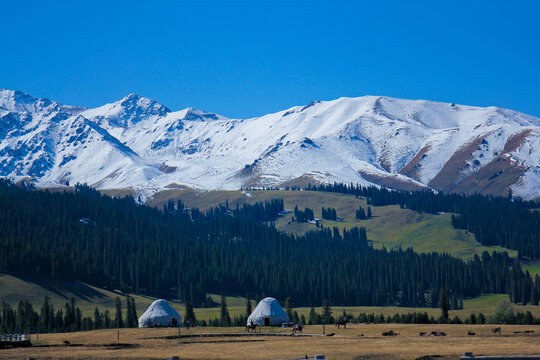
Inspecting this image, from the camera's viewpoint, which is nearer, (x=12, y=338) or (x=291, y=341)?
(x=291, y=341)

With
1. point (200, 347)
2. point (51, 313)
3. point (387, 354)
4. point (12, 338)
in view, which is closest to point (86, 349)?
point (200, 347)

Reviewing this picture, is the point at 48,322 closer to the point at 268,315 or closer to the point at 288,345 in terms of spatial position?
the point at 268,315

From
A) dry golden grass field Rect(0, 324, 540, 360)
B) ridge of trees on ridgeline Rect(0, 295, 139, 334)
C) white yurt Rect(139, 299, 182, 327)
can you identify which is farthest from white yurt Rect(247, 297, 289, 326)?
ridge of trees on ridgeline Rect(0, 295, 139, 334)

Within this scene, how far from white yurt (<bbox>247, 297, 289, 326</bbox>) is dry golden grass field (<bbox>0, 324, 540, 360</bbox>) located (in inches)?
734

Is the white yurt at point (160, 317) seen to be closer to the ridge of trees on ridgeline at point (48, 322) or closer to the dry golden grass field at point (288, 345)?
the ridge of trees on ridgeline at point (48, 322)

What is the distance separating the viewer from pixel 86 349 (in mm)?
97312

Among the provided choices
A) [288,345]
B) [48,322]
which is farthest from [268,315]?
[288,345]

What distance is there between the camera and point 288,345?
9906cm

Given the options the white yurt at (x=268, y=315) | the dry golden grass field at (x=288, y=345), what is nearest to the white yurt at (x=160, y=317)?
the white yurt at (x=268, y=315)

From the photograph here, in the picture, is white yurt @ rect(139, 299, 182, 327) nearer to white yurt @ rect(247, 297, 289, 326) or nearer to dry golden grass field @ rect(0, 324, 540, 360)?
white yurt @ rect(247, 297, 289, 326)

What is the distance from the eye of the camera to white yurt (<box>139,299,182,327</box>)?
152500 millimetres

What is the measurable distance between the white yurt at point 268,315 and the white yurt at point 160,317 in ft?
50.4

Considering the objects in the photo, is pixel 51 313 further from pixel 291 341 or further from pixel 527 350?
pixel 527 350

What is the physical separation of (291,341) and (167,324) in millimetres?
51971
